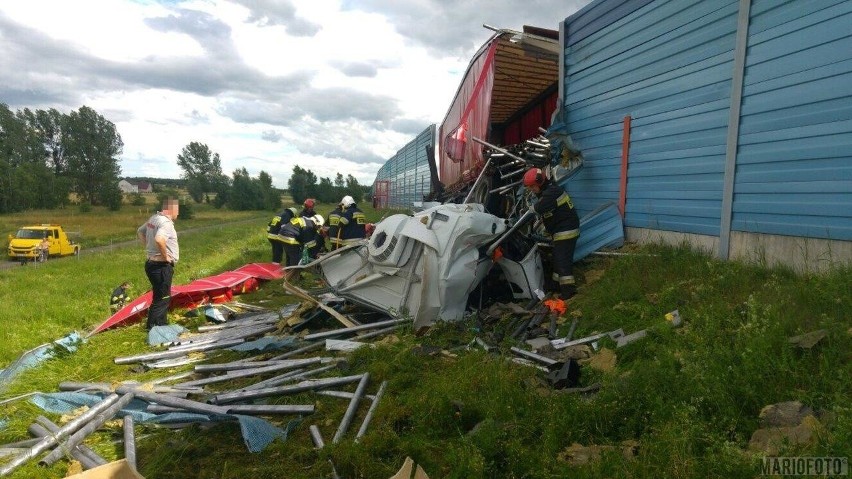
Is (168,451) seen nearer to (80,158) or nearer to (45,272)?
(45,272)

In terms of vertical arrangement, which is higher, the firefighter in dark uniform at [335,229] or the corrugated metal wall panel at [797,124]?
the corrugated metal wall panel at [797,124]

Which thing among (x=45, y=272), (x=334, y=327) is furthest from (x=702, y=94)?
(x=45, y=272)

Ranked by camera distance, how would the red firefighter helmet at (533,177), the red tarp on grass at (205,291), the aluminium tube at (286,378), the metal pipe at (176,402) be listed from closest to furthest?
the metal pipe at (176,402), the aluminium tube at (286,378), the red firefighter helmet at (533,177), the red tarp on grass at (205,291)

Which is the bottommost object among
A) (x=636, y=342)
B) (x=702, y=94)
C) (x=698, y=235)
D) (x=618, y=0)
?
(x=636, y=342)

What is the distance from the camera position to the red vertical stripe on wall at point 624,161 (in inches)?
233

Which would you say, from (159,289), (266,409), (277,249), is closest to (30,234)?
(277,249)

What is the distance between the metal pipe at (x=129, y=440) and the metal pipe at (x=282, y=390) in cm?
53

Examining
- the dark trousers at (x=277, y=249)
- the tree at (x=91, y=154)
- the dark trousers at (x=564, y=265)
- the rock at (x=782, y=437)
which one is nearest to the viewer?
the rock at (x=782, y=437)

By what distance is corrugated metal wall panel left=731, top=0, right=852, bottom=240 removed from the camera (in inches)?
140

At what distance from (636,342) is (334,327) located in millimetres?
3501

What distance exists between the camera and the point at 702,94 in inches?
190

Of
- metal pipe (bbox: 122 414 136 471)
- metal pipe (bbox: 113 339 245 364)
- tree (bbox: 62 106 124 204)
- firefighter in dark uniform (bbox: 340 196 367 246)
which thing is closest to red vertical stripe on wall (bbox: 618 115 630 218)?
firefighter in dark uniform (bbox: 340 196 367 246)

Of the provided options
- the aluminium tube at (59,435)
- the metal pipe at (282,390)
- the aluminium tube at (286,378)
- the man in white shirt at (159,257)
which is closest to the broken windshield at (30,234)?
the man in white shirt at (159,257)

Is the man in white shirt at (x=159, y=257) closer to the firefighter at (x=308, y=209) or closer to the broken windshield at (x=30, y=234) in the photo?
the firefighter at (x=308, y=209)
